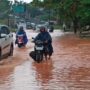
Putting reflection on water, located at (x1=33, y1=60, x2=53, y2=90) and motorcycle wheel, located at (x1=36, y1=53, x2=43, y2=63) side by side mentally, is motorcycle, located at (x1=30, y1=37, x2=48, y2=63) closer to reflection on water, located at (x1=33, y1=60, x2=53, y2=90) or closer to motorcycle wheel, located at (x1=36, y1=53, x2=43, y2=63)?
motorcycle wheel, located at (x1=36, y1=53, x2=43, y2=63)

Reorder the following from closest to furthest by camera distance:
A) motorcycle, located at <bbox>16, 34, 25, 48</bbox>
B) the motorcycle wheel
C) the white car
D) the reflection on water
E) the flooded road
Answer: the flooded road
the reflection on water
the motorcycle wheel
the white car
motorcycle, located at <bbox>16, 34, 25, 48</bbox>

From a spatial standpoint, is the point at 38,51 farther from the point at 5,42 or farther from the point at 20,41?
the point at 20,41

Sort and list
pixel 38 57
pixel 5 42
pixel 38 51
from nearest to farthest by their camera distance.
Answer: pixel 38 57, pixel 38 51, pixel 5 42

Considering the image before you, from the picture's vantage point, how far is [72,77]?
13.9 m

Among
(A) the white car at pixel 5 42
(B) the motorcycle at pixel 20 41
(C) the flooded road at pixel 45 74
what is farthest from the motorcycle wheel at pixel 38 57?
(B) the motorcycle at pixel 20 41

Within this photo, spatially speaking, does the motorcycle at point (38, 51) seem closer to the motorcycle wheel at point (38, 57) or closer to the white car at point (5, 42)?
the motorcycle wheel at point (38, 57)

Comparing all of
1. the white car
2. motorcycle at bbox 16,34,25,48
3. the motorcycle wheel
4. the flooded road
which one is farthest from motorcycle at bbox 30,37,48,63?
motorcycle at bbox 16,34,25,48

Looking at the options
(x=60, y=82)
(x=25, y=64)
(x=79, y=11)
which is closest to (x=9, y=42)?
(x=25, y=64)

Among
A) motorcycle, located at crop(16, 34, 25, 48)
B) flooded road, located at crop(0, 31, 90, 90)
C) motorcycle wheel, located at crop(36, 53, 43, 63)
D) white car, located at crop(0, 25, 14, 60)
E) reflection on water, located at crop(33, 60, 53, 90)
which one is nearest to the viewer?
flooded road, located at crop(0, 31, 90, 90)

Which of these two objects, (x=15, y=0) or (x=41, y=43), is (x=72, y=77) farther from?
(x=15, y=0)

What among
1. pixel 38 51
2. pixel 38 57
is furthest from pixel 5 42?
pixel 38 57

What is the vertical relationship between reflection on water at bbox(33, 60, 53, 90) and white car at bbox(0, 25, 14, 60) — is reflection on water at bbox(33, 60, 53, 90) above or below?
below

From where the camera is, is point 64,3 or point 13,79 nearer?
point 13,79

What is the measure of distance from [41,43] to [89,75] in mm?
5175
